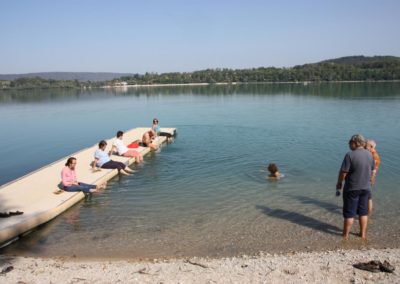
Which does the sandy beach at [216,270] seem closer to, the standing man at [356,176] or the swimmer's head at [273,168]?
the standing man at [356,176]

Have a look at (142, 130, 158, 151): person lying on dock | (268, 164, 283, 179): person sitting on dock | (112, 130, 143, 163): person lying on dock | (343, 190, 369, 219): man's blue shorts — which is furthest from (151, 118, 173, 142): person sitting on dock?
(343, 190, 369, 219): man's blue shorts

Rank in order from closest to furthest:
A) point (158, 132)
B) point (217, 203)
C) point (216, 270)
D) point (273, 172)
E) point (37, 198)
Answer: point (216, 270) → point (37, 198) → point (217, 203) → point (273, 172) → point (158, 132)

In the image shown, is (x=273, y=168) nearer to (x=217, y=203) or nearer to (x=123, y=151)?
(x=217, y=203)

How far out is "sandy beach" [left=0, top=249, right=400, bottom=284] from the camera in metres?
7.05

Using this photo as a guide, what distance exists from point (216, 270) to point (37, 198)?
6.96 meters

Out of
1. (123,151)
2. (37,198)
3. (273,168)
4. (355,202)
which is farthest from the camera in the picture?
(123,151)

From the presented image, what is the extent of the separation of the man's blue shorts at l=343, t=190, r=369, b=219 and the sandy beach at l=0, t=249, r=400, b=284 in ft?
2.76

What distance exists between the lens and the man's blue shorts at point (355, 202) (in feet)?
27.5

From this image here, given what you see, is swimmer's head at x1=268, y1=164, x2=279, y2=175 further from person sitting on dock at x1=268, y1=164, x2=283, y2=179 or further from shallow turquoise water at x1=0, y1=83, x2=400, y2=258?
shallow turquoise water at x1=0, y1=83, x2=400, y2=258

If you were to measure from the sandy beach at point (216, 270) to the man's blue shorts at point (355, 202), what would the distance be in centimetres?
84

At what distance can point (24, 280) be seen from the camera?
729 cm

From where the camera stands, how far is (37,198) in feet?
38.9

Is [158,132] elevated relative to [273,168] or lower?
elevated

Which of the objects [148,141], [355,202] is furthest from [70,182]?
[355,202]
